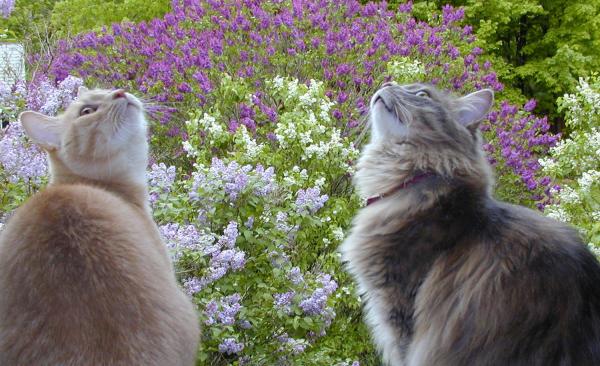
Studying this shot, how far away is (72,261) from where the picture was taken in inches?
95.4

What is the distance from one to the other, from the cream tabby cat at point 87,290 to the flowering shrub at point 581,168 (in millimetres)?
3665

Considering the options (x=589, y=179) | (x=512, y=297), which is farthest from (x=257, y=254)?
(x=589, y=179)

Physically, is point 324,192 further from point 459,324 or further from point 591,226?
point 459,324

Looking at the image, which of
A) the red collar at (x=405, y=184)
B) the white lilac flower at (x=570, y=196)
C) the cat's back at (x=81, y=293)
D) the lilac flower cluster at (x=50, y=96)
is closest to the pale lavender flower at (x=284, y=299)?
the red collar at (x=405, y=184)

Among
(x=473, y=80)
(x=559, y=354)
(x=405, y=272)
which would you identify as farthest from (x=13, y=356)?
(x=473, y=80)

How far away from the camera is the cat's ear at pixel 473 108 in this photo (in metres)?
3.55

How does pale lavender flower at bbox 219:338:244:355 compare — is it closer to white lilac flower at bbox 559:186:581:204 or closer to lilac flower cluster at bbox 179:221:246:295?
lilac flower cluster at bbox 179:221:246:295

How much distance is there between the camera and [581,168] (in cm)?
634

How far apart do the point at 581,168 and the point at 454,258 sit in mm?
3786

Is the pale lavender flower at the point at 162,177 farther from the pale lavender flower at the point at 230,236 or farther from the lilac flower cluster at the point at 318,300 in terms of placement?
the lilac flower cluster at the point at 318,300

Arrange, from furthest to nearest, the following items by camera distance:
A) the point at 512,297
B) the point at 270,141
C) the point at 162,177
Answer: the point at 270,141 → the point at 162,177 → the point at 512,297

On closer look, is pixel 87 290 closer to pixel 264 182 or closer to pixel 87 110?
pixel 87 110

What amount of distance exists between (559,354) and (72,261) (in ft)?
6.19

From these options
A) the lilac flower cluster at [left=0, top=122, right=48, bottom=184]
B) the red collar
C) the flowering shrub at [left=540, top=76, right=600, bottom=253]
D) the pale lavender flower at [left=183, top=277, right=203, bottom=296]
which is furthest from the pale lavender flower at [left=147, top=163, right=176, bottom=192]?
the flowering shrub at [left=540, top=76, right=600, bottom=253]
